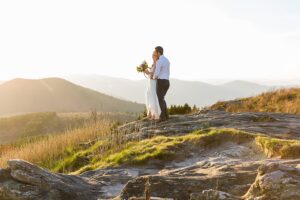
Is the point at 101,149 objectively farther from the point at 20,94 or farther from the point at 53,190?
the point at 20,94

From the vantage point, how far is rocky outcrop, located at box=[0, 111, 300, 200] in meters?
4.87

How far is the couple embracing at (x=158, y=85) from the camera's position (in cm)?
1462

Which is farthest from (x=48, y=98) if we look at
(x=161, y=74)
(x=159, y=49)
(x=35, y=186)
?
(x=35, y=186)

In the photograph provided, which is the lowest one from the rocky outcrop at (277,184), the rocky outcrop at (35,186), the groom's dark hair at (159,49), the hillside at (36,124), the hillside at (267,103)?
the hillside at (36,124)

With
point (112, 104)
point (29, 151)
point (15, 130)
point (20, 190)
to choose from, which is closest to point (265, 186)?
point (20, 190)

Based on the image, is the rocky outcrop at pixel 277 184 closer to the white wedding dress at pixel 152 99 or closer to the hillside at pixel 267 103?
the white wedding dress at pixel 152 99

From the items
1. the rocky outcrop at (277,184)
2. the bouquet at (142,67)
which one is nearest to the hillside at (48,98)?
the bouquet at (142,67)

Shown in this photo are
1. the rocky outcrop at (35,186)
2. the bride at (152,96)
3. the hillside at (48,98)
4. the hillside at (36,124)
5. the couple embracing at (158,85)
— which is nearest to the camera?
the rocky outcrop at (35,186)

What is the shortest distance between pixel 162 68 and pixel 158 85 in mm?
636

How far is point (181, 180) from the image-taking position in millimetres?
6000

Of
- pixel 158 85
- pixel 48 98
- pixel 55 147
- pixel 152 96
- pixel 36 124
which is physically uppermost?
pixel 158 85

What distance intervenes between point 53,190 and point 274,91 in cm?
1907

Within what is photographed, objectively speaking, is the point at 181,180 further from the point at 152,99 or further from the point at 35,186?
the point at 152,99

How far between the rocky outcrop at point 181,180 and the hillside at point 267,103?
1011 cm
